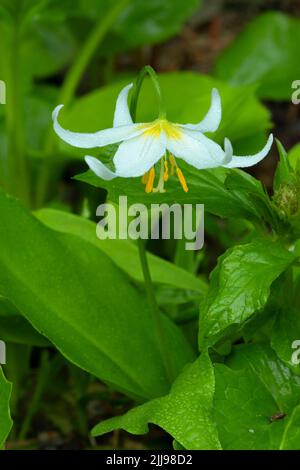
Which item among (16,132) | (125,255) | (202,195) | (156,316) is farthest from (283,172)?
(16,132)

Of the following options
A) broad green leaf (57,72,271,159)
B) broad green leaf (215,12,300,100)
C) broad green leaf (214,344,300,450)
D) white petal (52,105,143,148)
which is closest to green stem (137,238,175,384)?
broad green leaf (214,344,300,450)

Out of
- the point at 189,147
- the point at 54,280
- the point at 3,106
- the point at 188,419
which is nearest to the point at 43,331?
the point at 54,280

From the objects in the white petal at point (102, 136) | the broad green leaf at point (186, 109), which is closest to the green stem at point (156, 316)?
the white petal at point (102, 136)

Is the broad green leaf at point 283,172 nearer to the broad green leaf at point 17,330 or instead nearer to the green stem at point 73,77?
the broad green leaf at point 17,330

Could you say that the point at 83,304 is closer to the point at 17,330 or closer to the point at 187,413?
the point at 17,330

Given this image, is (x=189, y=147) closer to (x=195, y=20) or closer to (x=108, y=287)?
(x=108, y=287)
